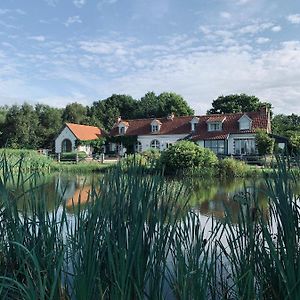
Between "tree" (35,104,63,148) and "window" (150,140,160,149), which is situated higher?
"tree" (35,104,63,148)

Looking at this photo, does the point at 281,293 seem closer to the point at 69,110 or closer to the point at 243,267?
the point at 243,267

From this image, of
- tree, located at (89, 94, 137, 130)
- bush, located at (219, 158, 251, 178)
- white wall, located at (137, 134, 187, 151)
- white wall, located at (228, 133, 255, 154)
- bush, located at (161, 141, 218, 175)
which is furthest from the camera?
tree, located at (89, 94, 137, 130)

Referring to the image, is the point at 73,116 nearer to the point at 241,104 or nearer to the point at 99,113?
the point at 99,113

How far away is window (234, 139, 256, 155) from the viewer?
3112cm

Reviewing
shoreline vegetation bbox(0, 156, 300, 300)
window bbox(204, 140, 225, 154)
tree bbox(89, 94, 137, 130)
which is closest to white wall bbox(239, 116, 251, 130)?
window bbox(204, 140, 225, 154)

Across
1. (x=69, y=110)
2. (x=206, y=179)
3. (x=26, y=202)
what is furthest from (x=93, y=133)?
(x=26, y=202)

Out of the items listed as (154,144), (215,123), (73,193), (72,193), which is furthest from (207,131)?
(73,193)

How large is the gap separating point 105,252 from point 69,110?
4920 centimetres

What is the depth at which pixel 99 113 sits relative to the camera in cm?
5328

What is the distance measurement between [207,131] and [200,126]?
1.30 m

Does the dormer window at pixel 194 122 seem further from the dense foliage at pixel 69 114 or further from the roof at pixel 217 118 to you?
the dense foliage at pixel 69 114

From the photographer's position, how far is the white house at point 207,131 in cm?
3198

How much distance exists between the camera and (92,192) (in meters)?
2.51

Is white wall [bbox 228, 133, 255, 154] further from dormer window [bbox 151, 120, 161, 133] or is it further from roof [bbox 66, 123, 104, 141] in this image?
roof [bbox 66, 123, 104, 141]
